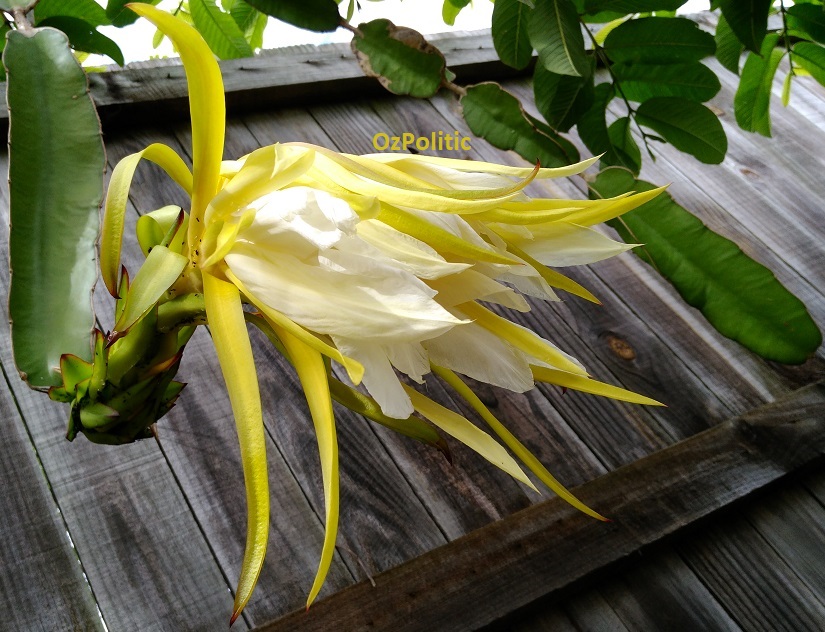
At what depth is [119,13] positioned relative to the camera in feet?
1.41

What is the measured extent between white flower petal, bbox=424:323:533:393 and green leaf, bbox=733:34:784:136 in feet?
1.56

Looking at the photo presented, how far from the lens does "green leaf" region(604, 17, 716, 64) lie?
535mm

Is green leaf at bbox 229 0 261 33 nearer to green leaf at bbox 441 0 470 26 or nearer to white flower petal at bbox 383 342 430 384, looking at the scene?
green leaf at bbox 441 0 470 26

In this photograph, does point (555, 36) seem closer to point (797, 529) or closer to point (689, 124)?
point (689, 124)

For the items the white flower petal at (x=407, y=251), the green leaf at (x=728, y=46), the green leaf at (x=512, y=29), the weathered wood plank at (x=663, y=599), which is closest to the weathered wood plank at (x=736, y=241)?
the weathered wood plank at (x=663, y=599)

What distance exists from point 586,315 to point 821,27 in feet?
1.23

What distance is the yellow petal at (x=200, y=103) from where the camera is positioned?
27 cm

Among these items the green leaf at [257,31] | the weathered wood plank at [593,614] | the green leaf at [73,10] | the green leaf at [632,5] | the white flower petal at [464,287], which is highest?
the green leaf at [632,5]

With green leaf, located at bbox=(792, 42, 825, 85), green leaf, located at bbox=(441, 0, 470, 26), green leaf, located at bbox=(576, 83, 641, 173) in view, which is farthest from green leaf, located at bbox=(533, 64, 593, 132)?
green leaf, located at bbox=(792, 42, 825, 85)

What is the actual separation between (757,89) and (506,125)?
0.32 meters

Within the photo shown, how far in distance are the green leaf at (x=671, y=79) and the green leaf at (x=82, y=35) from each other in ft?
1.22

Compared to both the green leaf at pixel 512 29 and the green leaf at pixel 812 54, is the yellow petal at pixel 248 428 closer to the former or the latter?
the green leaf at pixel 512 29

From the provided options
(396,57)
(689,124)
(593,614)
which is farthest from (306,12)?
(593,614)

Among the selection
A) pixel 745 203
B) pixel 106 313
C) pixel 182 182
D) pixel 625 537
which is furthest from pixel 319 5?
pixel 745 203
